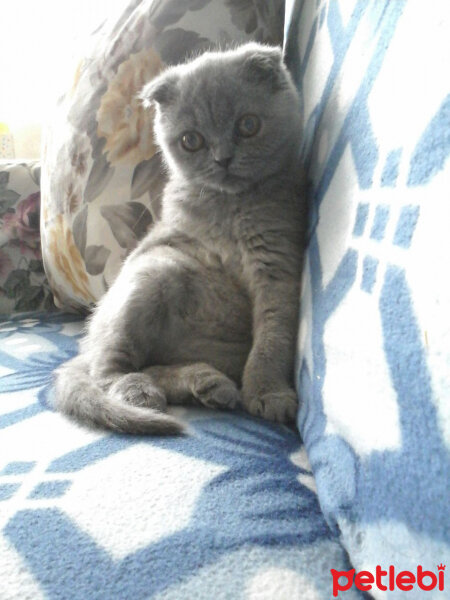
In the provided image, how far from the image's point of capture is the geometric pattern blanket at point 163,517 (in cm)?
40

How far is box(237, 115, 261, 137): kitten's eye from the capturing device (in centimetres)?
98

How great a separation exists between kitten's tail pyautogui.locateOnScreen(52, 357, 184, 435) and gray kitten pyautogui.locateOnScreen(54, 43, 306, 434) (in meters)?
0.02

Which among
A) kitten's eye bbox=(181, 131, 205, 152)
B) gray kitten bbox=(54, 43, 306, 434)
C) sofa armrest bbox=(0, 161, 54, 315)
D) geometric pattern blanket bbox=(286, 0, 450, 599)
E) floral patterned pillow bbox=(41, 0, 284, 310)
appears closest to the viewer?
geometric pattern blanket bbox=(286, 0, 450, 599)

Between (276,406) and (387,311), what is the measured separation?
34 cm

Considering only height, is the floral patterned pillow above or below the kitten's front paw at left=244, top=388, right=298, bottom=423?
above

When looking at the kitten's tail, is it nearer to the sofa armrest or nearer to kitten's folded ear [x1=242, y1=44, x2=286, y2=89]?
kitten's folded ear [x1=242, y1=44, x2=286, y2=89]

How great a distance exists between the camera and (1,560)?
436 mm

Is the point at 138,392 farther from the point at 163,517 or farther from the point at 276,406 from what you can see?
the point at 163,517

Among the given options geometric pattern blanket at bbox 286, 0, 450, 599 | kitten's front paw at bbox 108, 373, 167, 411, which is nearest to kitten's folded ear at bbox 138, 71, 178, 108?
geometric pattern blanket at bbox 286, 0, 450, 599

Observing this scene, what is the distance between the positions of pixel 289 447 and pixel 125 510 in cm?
22

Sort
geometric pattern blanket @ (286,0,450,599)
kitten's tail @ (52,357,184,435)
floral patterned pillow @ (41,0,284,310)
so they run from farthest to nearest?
floral patterned pillow @ (41,0,284,310) < kitten's tail @ (52,357,184,435) < geometric pattern blanket @ (286,0,450,599)

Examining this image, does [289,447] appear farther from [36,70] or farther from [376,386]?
[36,70]

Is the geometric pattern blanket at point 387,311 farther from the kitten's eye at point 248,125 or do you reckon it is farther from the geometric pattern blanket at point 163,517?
the kitten's eye at point 248,125

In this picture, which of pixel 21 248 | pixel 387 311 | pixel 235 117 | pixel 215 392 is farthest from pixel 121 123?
pixel 387 311
